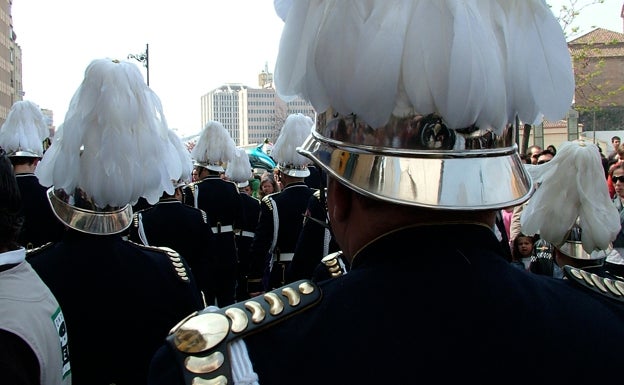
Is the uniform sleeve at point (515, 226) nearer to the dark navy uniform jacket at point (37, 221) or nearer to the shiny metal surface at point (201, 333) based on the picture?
the dark navy uniform jacket at point (37, 221)

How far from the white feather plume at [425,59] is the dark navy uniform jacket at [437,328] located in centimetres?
27

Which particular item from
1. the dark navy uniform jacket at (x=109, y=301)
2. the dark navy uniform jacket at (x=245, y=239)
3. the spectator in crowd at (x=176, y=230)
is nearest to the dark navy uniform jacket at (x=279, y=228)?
the spectator in crowd at (x=176, y=230)

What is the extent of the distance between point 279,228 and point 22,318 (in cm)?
455

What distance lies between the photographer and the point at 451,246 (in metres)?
1.39

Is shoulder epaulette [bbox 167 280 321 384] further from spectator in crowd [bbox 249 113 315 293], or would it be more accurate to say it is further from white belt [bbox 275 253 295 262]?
white belt [bbox 275 253 295 262]

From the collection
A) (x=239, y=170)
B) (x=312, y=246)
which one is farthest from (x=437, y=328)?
(x=239, y=170)

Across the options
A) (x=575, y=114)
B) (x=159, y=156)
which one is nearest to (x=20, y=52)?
(x=575, y=114)

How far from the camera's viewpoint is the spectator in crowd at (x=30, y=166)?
646 centimetres

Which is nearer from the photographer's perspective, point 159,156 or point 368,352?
point 368,352

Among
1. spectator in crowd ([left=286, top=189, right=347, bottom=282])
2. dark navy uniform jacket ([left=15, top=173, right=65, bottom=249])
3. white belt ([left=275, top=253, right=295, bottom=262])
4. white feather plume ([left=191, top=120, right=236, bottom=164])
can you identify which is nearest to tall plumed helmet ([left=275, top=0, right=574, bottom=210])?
spectator in crowd ([left=286, top=189, right=347, bottom=282])

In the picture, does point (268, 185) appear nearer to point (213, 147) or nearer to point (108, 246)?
point (213, 147)

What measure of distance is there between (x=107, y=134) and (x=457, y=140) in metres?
2.35

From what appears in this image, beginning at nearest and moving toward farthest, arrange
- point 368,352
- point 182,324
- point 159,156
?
point 368,352 < point 182,324 < point 159,156

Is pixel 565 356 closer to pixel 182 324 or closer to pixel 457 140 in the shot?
pixel 457 140
